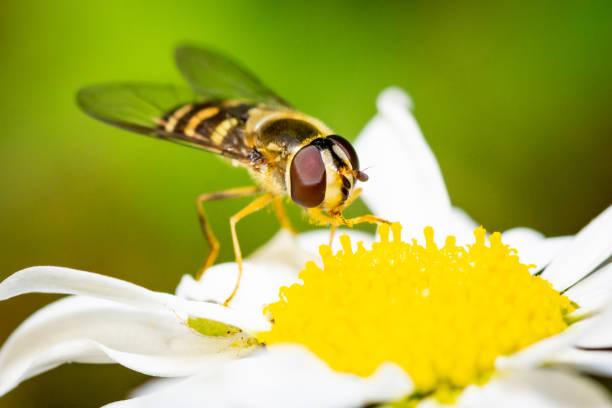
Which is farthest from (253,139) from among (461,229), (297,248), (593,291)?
(593,291)

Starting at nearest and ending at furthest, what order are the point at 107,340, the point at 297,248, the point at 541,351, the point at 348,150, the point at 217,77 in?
the point at 541,351 < the point at 107,340 < the point at 348,150 < the point at 297,248 < the point at 217,77

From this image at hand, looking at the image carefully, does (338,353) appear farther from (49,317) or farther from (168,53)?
(168,53)

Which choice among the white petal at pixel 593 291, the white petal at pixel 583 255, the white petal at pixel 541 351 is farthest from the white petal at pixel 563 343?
the white petal at pixel 583 255

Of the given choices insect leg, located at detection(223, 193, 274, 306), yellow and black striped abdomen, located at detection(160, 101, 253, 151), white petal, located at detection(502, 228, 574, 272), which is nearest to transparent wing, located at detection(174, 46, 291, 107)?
yellow and black striped abdomen, located at detection(160, 101, 253, 151)

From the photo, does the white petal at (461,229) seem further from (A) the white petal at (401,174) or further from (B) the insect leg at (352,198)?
(B) the insect leg at (352,198)

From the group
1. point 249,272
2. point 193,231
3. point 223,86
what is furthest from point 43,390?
point 223,86

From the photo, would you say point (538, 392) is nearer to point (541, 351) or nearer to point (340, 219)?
point (541, 351)

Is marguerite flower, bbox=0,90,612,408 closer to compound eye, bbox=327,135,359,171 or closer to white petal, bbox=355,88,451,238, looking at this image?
white petal, bbox=355,88,451,238

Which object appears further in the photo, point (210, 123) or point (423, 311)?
point (210, 123)
